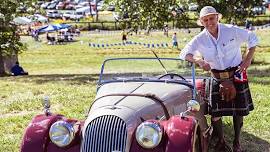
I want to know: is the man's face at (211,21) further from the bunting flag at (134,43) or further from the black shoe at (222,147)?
the bunting flag at (134,43)

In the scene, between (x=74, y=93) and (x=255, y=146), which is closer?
(x=255, y=146)

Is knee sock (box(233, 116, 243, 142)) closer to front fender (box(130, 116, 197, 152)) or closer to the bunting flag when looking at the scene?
front fender (box(130, 116, 197, 152))

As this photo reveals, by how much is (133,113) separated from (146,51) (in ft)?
88.2

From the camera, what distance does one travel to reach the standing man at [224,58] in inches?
249

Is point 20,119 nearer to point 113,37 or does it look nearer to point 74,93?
point 74,93

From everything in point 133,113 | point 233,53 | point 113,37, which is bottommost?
point 113,37

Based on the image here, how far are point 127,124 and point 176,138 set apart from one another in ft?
1.63

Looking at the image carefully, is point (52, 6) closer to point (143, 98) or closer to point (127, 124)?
point (143, 98)

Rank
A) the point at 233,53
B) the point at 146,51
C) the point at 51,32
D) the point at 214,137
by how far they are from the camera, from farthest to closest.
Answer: the point at 51,32
the point at 146,51
the point at 214,137
the point at 233,53

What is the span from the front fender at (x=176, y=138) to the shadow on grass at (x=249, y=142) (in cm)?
194

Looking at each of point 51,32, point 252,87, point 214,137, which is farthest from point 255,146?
point 51,32

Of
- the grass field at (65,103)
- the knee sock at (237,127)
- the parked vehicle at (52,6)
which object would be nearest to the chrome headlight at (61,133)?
the grass field at (65,103)

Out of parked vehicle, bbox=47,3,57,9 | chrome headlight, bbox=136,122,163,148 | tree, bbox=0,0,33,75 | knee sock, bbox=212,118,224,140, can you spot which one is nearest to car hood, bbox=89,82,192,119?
chrome headlight, bbox=136,122,163,148

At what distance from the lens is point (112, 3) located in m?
22.2
